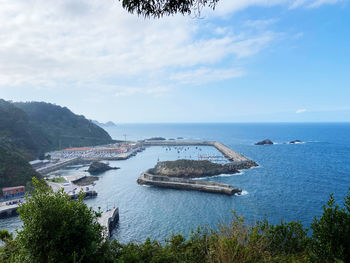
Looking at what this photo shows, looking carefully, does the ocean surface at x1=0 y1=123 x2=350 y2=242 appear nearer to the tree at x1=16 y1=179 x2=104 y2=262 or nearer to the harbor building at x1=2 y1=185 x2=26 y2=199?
the harbor building at x1=2 y1=185 x2=26 y2=199

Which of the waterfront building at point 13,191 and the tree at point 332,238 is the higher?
the tree at point 332,238

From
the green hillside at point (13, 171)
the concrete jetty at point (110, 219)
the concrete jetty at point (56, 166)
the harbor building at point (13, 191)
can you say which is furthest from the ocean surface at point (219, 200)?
the concrete jetty at point (56, 166)

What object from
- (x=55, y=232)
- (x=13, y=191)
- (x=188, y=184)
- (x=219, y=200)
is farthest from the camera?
(x=188, y=184)

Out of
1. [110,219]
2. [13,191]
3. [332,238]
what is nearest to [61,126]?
[13,191]

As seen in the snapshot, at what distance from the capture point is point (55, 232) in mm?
4742

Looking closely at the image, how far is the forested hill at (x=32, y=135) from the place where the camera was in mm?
32812

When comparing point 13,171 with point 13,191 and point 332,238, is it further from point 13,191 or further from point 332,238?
point 332,238

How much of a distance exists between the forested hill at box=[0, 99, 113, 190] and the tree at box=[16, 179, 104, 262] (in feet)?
107

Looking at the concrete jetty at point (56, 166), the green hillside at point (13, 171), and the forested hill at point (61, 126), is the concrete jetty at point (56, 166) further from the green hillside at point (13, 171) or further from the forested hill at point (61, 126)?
the forested hill at point (61, 126)

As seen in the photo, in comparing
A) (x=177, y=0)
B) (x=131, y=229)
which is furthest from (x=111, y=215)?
(x=177, y=0)

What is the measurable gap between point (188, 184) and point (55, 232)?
27.9 m

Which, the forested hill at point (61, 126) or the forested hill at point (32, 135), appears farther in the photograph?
the forested hill at point (61, 126)

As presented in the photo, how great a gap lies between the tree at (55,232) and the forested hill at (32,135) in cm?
3250

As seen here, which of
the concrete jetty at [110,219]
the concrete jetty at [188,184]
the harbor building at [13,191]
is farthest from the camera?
the concrete jetty at [188,184]
